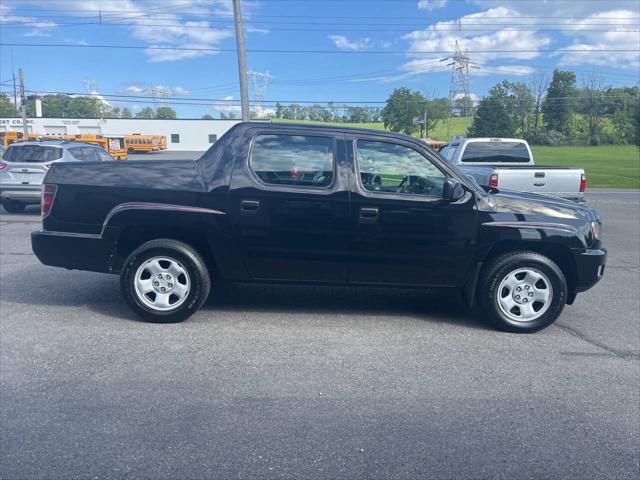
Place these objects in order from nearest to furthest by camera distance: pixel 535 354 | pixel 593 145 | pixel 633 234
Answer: pixel 535 354
pixel 633 234
pixel 593 145

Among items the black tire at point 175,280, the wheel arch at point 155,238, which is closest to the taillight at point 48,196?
the wheel arch at point 155,238

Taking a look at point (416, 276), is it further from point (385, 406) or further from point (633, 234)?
point (633, 234)

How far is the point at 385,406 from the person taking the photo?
3.79m

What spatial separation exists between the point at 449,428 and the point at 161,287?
121 inches

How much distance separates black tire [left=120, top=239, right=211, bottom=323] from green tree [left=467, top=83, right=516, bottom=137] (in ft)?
193

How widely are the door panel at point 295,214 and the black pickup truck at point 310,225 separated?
0.01 m

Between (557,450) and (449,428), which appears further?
(449,428)

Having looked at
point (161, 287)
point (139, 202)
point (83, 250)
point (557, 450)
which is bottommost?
point (557, 450)

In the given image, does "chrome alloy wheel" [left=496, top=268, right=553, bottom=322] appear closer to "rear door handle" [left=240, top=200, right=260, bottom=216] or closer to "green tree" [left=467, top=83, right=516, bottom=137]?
"rear door handle" [left=240, top=200, right=260, bottom=216]

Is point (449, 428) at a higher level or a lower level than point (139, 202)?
lower

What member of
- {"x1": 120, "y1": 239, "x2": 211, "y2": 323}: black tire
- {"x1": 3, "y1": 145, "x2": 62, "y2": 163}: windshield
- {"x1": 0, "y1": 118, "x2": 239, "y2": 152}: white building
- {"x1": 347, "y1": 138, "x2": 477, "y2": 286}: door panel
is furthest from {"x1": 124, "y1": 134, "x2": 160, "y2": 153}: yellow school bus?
{"x1": 347, "y1": 138, "x2": 477, "y2": 286}: door panel

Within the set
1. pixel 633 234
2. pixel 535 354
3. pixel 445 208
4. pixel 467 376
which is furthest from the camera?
pixel 633 234

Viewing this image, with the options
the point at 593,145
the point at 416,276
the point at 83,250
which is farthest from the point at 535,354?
the point at 593,145

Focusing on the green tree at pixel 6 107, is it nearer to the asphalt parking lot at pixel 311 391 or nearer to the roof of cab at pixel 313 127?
the roof of cab at pixel 313 127
